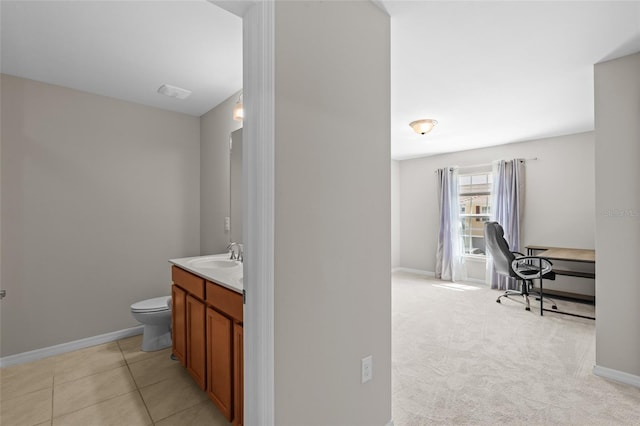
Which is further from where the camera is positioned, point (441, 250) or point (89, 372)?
point (441, 250)

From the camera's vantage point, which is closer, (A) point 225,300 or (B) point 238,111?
(A) point 225,300

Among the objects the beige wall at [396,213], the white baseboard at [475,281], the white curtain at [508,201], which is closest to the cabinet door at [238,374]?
the white curtain at [508,201]

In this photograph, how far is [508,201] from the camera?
4.92 metres

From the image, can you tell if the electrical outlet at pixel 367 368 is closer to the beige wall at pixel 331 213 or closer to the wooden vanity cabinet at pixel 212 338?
the beige wall at pixel 331 213

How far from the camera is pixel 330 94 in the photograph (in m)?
1.41

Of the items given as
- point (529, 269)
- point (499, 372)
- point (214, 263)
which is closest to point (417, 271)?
point (529, 269)

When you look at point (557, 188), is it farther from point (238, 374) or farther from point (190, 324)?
point (190, 324)

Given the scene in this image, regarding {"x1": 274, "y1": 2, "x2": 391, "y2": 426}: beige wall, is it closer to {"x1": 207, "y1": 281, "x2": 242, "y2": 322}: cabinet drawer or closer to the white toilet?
{"x1": 207, "y1": 281, "x2": 242, "y2": 322}: cabinet drawer

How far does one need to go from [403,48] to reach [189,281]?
2.30 metres

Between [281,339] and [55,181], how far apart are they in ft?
9.24

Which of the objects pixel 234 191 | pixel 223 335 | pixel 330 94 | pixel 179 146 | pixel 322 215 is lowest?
pixel 223 335

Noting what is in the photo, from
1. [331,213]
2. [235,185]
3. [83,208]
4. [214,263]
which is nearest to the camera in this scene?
[331,213]

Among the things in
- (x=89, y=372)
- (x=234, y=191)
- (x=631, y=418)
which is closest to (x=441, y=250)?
(x=631, y=418)

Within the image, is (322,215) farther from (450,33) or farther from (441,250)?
(441,250)
